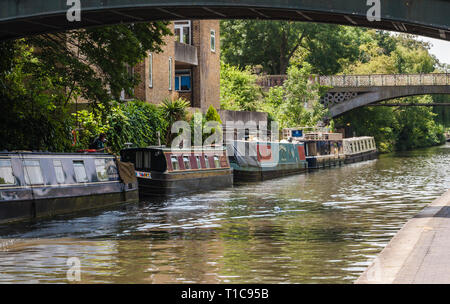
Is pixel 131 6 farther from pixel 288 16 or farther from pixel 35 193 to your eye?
pixel 35 193

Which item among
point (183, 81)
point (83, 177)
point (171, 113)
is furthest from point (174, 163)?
point (183, 81)

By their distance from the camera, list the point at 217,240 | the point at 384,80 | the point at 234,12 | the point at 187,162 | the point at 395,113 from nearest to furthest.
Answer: the point at 217,240 → the point at 234,12 → the point at 187,162 → the point at 384,80 → the point at 395,113

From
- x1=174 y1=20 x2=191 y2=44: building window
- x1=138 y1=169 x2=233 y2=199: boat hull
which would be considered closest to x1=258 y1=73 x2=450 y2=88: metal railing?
x1=174 y1=20 x2=191 y2=44: building window

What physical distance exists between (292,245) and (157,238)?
10.1 feet

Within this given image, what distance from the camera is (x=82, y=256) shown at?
12.9 metres

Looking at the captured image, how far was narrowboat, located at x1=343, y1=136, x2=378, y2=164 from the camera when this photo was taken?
59469mm

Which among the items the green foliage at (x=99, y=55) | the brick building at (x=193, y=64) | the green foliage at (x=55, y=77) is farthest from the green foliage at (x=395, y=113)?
the green foliage at (x=99, y=55)

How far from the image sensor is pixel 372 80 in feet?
237

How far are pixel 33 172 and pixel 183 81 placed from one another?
2751cm

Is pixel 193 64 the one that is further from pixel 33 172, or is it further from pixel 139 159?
pixel 33 172

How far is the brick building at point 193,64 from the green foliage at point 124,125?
5787 millimetres

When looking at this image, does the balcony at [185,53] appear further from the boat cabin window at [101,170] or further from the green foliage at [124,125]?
the boat cabin window at [101,170]

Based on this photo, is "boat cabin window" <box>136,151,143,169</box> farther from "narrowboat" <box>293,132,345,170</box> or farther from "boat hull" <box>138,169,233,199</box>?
→ "narrowboat" <box>293,132,345,170</box>

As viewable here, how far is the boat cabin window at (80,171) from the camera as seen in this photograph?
2167cm
